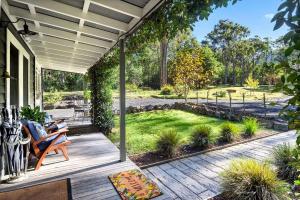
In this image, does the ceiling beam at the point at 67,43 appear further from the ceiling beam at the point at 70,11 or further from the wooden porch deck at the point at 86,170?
the wooden porch deck at the point at 86,170

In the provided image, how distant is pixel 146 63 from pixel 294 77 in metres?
35.4

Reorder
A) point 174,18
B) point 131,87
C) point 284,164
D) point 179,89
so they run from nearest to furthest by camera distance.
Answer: point 174,18, point 284,164, point 179,89, point 131,87

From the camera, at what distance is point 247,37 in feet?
136

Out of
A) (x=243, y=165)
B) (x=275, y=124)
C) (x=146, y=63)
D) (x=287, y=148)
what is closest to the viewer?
(x=243, y=165)

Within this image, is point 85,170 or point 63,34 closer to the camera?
point 85,170

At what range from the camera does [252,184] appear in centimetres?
319

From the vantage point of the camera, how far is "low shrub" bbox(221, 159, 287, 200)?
3105 millimetres

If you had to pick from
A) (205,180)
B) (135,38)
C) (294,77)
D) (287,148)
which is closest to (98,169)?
(205,180)

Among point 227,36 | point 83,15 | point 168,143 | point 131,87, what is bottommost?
point 168,143

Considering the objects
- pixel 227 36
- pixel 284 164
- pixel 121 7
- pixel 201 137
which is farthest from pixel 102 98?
pixel 227 36

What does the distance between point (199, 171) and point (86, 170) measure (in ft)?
6.66

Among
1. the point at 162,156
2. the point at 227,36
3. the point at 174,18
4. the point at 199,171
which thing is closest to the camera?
the point at 174,18

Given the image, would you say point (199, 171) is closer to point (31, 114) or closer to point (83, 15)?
point (83, 15)

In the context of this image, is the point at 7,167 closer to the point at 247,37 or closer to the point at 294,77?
the point at 294,77
